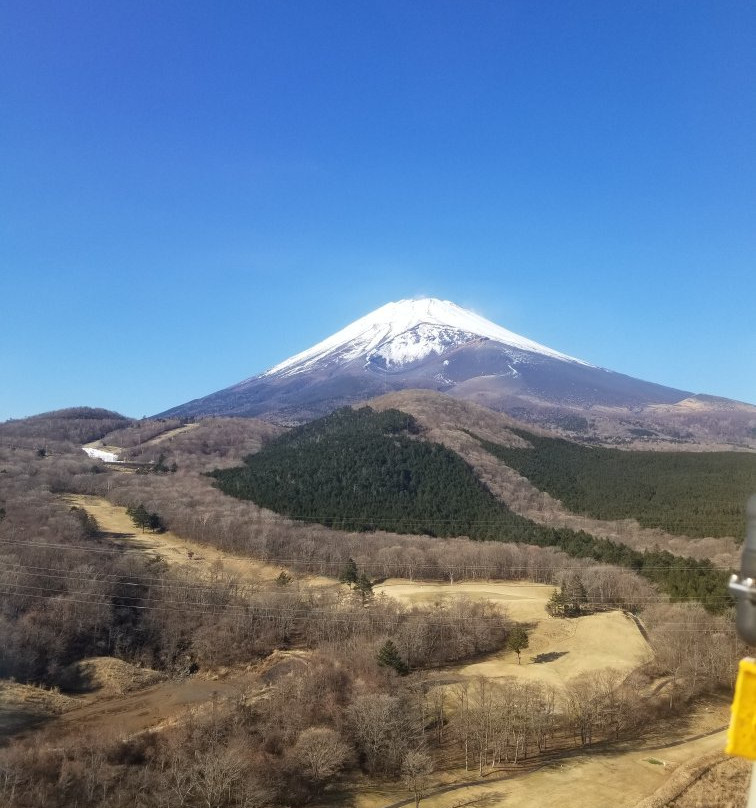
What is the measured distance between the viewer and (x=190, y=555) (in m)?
38.9

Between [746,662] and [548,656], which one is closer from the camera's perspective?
[746,662]

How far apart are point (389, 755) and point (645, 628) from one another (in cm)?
1675

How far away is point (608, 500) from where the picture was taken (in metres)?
58.9

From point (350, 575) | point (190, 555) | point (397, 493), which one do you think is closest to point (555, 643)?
point (350, 575)

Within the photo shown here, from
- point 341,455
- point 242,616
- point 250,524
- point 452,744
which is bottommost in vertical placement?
point 452,744

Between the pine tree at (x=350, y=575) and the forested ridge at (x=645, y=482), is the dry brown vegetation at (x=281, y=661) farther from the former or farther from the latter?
the forested ridge at (x=645, y=482)

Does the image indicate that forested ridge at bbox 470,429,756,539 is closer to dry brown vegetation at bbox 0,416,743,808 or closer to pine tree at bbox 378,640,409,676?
dry brown vegetation at bbox 0,416,743,808

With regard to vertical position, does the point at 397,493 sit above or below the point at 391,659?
above

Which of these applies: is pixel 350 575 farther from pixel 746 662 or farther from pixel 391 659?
pixel 746 662

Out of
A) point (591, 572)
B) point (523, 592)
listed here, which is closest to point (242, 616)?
point (523, 592)

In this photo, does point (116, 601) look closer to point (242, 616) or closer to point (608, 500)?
point (242, 616)

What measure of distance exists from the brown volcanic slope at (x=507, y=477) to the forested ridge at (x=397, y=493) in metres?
2.54

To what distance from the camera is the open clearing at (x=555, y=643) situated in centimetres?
2578

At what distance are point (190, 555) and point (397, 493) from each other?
22217mm
